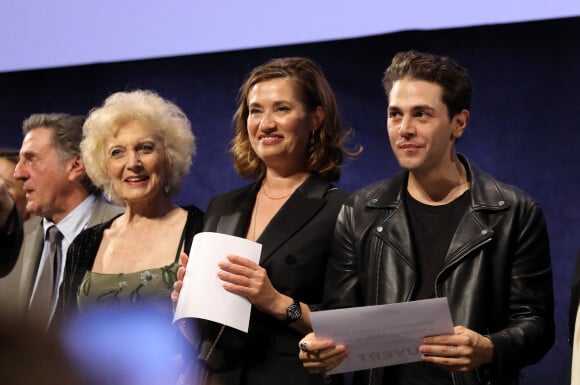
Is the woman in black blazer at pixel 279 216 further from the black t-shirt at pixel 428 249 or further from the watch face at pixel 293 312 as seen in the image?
the black t-shirt at pixel 428 249

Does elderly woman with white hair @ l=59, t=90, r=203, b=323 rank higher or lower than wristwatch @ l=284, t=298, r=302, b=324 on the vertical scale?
higher

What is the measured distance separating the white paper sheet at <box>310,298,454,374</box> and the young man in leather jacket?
0.09 feet

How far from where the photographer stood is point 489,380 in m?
2.23

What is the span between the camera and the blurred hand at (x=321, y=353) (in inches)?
83.4

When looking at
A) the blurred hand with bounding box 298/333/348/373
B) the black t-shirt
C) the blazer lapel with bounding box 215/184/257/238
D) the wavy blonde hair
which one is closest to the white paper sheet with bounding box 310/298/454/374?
the blurred hand with bounding box 298/333/348/373

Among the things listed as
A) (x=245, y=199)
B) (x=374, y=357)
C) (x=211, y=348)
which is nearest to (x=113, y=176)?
(x=245, y=199)

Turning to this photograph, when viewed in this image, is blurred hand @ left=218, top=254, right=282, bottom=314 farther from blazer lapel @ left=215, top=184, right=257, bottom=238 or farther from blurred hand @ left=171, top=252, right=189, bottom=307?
blazer lapel @ left=215, top=184, right=257, bottom=238

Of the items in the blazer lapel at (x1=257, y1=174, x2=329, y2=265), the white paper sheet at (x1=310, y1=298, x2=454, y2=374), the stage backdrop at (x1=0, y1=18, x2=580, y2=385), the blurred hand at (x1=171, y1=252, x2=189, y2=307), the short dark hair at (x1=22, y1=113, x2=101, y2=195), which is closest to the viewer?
the white paper sheet at (x1=310, y1=298, x2=454, y2=374)

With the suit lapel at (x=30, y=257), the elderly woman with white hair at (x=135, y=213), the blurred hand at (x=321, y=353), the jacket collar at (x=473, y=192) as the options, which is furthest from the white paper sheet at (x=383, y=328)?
the suit lapel at (x=30, y=257)

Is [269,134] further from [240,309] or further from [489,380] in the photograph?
[489,380]

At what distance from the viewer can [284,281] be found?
2641 millimetres

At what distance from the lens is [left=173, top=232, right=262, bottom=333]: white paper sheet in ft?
7.82

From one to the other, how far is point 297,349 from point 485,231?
27.8 inches

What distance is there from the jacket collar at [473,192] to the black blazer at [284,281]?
0.73 ft
